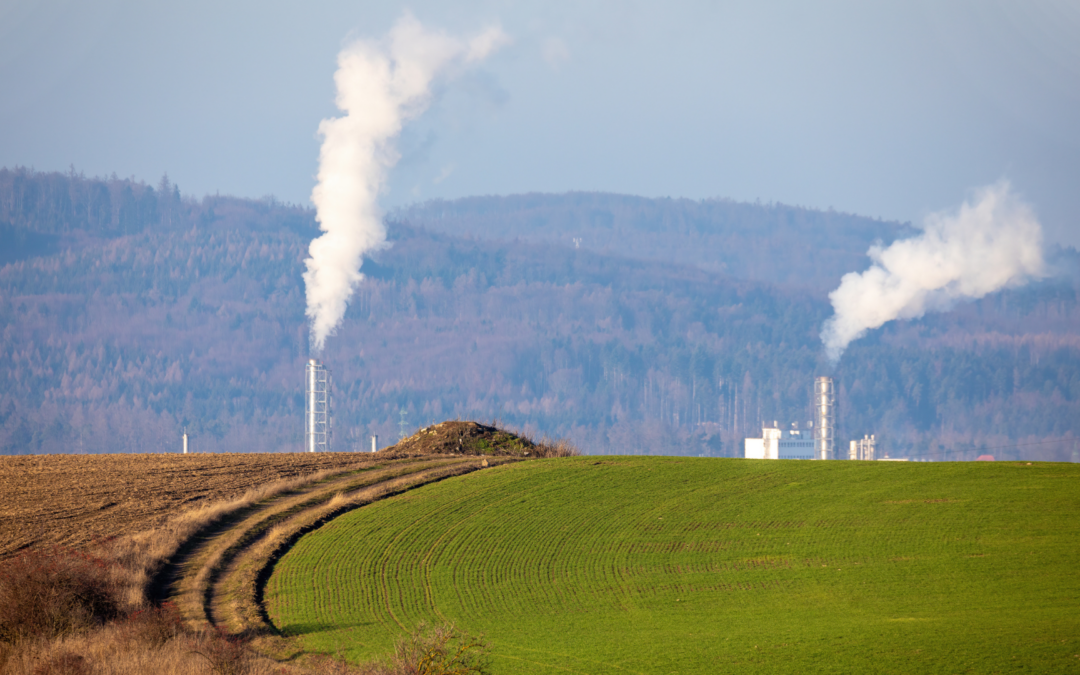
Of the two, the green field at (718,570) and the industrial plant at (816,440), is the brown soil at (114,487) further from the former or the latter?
the industrial plant at (816,440)

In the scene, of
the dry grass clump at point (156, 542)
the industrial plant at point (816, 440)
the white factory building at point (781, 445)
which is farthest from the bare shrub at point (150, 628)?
the white factory building at point (781, 445)

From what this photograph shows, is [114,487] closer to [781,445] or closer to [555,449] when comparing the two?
[555,449]

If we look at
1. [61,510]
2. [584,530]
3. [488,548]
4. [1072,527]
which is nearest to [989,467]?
[1072,527]

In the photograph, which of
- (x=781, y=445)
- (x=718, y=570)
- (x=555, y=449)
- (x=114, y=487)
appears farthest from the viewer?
(x=781, y=445)

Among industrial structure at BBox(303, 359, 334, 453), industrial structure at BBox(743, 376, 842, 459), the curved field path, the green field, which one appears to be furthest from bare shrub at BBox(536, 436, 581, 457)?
industrial structure at BBox(743, 376, 842, 459)

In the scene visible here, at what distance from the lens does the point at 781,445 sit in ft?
472

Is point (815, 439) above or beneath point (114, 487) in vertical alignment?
beneath

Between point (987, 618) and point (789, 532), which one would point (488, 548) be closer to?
point (789, 532)

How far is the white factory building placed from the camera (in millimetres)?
142250

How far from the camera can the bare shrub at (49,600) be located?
20.8 metres

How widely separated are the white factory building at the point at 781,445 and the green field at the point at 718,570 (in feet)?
344

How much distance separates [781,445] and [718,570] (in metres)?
120

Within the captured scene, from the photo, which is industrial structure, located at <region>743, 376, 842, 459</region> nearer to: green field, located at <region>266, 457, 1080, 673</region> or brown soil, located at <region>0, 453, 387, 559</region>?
brown soil, located at <region>0, 453, 387, 559</region>

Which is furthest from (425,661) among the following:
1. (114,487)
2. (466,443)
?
(466,443)
